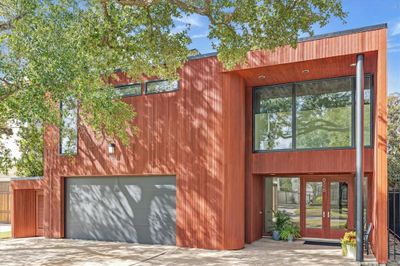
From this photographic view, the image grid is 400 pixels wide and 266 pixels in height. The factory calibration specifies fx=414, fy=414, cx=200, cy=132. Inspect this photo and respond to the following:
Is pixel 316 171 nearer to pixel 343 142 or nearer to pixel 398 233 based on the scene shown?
pixel 343 142

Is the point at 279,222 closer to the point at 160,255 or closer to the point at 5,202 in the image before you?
the point at 160,255

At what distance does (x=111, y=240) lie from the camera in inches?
498

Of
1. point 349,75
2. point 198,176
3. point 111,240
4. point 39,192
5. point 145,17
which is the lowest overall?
point 111,240

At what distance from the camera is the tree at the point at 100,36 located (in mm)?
7078

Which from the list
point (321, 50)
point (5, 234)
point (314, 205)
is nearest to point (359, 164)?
point (321, 50)

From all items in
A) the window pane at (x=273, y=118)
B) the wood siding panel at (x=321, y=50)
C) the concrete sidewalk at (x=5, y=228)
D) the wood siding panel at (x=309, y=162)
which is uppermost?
the wood siding panel at (x=321, y=50)

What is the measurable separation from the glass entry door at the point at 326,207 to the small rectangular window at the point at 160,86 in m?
4.85

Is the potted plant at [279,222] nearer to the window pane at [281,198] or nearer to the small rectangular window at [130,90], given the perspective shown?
the window pane at [281,198]

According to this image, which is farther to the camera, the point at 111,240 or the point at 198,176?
the point at 111,240

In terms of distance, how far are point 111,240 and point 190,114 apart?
4658mm

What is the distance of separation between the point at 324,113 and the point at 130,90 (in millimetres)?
5745

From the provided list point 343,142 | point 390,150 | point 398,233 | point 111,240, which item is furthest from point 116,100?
point 390,150

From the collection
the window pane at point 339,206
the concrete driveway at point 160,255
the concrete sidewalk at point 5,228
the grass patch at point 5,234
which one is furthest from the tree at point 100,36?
the concrete sidewalk at point 5,228

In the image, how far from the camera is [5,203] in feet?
65.5
